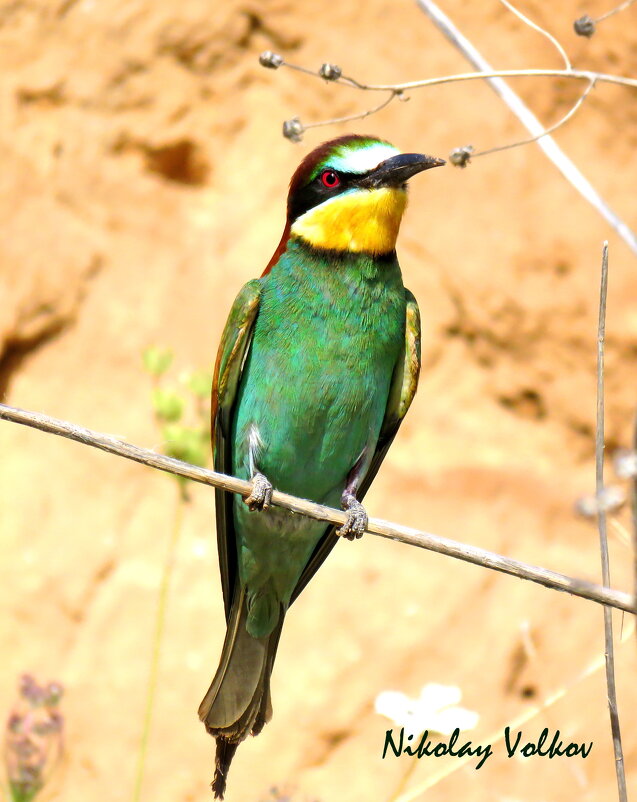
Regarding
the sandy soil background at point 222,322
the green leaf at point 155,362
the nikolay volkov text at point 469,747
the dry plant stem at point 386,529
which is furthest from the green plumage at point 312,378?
the sandy soil background at point 222,322

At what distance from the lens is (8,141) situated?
3.45m

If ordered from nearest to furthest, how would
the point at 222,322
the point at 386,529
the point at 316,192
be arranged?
the point at 386,529, the point at 316,192, the point at 222,322

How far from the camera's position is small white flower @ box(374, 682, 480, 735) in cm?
183

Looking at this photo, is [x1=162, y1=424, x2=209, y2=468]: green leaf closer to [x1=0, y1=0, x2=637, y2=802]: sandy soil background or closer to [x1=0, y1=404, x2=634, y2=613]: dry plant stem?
[x1=0, y1=404, x2=634, y2=613]: dry plant stem

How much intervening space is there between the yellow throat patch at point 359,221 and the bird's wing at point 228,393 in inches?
8.0

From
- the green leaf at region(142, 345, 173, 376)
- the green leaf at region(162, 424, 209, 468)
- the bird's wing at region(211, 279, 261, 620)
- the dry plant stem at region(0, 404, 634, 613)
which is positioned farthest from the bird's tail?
the dry plant stem at region(0, 404, 634, 613)

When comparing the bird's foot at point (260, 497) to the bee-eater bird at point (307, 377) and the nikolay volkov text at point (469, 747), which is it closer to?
the bee-eater bird at point (307, 377)

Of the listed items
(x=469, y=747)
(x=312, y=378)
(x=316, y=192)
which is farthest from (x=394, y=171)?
(x=469, y=747)

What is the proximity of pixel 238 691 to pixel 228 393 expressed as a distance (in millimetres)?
709

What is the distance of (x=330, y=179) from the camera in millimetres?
2533

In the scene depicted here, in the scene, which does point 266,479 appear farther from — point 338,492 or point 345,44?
point 345,44

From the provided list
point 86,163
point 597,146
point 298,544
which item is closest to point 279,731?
point 298,544

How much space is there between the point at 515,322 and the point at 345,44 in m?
1.09

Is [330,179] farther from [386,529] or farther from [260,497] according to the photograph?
[386,529]
